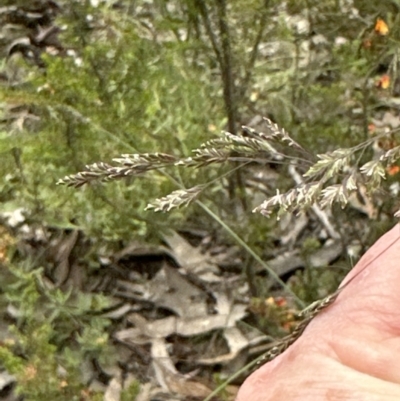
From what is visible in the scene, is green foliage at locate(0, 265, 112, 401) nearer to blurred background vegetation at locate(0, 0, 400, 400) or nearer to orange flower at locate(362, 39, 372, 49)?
blurred background vegetation at locate(0, 0, 400, 400)

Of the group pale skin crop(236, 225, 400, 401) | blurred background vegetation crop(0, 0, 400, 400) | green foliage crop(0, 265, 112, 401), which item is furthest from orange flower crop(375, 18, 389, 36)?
green foliage crop(0, 265, 112, 401)

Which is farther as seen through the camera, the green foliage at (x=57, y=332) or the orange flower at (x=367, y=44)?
the orange flower at (x=367, y=44)

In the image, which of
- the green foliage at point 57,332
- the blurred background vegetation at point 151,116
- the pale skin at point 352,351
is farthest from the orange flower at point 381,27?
the green foliage at point 57,332

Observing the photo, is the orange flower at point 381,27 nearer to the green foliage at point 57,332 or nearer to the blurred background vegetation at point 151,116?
the blurred background vegetation at point 151,116

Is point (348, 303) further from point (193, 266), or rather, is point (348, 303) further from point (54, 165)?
point (193, 266)

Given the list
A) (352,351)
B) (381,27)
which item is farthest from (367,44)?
(352,351)

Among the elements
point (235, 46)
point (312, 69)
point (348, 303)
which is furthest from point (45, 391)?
point (312, 69)

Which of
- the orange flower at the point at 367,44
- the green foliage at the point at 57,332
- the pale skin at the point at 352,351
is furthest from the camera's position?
the orange flower at the point at 367,44
